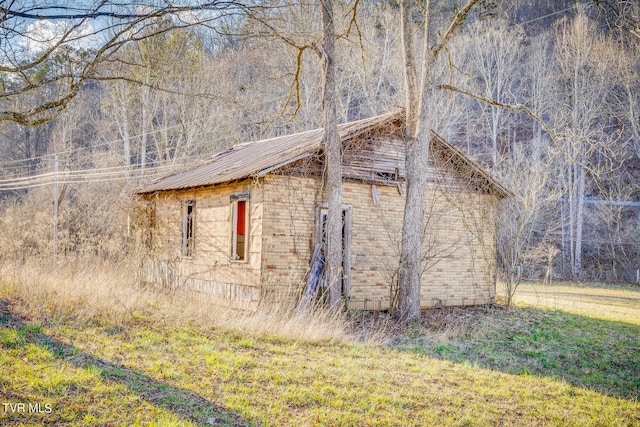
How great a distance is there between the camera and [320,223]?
12750mm

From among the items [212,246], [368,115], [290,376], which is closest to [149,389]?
[290,376]

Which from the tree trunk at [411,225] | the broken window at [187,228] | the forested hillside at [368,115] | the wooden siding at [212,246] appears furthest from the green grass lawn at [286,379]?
the forested hillside at [368,115]

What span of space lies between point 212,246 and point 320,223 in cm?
342

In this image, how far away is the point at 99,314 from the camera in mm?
9000

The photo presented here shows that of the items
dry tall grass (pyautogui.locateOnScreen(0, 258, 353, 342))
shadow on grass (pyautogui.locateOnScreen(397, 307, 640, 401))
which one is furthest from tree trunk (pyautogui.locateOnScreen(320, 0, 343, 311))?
shadow on grass (pyautogui.locateOnScreen(397, 307, 640, 401))

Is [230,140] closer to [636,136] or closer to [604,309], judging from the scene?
[604,309]

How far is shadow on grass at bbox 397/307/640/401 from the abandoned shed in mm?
1836

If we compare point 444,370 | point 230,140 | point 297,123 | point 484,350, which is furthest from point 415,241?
point 230,140

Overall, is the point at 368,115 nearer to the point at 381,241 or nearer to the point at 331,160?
the point at 381,241

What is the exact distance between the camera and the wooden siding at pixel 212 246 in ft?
40.2

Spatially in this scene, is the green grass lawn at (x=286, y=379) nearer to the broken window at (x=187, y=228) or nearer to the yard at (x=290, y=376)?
the yard at (x=290, y=376)

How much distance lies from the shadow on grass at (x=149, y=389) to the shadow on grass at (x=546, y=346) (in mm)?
4813

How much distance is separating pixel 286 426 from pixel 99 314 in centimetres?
551

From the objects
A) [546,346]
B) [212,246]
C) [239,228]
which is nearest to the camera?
[546,346]
